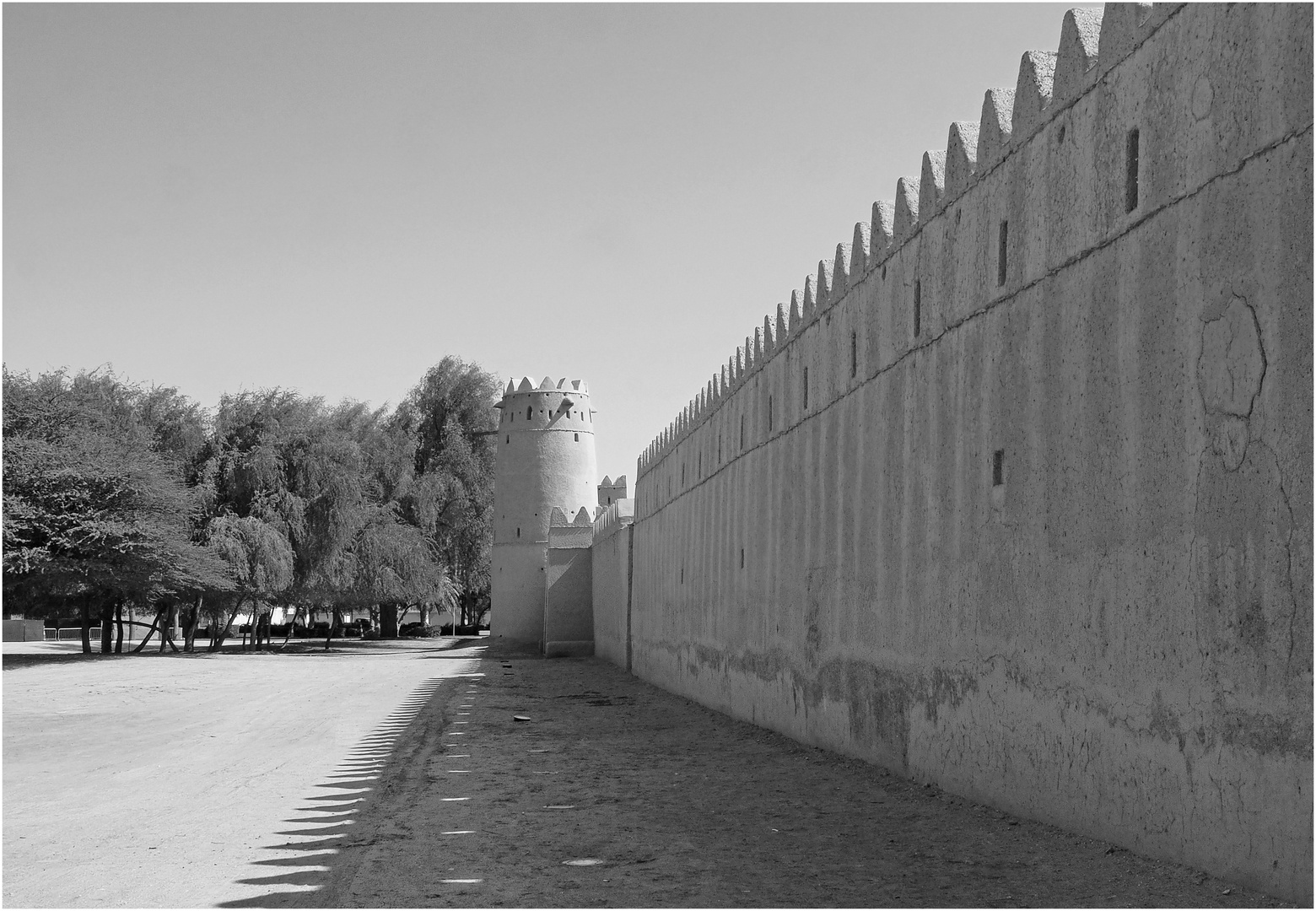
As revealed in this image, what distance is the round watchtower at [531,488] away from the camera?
37.5 m

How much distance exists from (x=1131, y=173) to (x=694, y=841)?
408cm

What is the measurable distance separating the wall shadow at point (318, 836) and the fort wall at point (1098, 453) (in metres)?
3.58

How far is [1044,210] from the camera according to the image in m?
7.00

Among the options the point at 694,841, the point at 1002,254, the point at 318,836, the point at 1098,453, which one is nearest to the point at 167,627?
the point at 318,836

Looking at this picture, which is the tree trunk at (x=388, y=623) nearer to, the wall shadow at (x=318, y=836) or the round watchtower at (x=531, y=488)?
the round watchtower at (x=531, y=488)

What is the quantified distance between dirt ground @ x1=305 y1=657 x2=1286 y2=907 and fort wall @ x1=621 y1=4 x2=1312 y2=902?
0.26 m

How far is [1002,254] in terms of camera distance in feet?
25.0

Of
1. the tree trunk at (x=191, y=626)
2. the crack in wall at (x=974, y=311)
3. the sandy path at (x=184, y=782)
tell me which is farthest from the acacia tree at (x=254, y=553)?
the crack in wall at (x=974, y=311)

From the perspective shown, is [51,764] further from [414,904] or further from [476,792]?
[414,904]

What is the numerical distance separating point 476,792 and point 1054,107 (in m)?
5.75

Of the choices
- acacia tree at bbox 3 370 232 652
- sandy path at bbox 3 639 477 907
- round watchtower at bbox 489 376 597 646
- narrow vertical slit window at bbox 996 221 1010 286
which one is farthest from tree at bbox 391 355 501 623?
narrow vertical slit window at bbox 996 221 1010 286

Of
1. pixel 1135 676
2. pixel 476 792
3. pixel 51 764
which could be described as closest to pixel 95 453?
pixel 51 764

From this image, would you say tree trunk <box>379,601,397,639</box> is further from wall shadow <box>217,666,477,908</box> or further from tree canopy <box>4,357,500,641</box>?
wall shadow <box>217,666,477,908</box>

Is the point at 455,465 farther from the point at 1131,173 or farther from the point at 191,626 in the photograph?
the point at 1131,173
